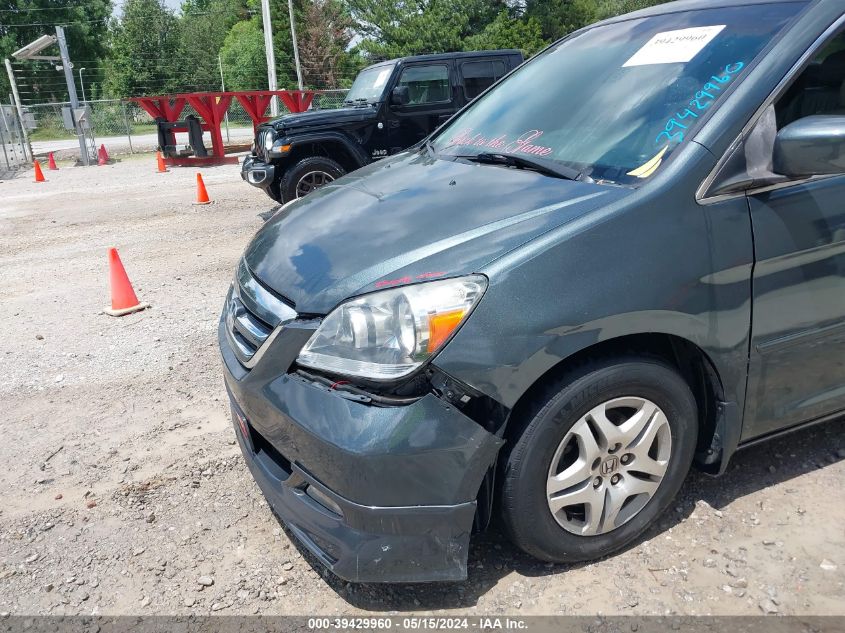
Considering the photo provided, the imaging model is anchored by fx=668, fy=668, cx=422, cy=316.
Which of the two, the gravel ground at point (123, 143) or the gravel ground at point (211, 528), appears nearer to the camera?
the gravel ground at point (211, 528)

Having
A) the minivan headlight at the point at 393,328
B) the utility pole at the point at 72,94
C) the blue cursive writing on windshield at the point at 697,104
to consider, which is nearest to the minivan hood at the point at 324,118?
the blue cursive writing on windshield at the point at 697,104

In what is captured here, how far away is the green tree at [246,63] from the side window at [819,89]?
48054 mm

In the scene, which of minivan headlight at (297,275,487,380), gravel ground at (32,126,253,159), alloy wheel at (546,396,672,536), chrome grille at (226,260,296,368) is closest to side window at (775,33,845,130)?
alloy wheel at (546,396,672,536)

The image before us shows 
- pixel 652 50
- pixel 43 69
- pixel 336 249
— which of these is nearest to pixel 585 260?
pixel 336 249

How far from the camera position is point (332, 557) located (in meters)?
2.19

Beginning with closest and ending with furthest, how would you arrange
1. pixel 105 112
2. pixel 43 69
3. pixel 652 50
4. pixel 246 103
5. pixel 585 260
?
pixel 585 260 < pixel 652 50 < pixel 246 103 < pixel 105 112 < pixel 43 69

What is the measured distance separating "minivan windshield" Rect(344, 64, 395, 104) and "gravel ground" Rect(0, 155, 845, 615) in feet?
17.7

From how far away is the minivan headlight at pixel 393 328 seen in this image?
79.3 inches

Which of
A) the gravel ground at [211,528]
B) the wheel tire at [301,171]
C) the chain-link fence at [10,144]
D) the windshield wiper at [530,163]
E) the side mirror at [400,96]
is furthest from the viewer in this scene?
the chain-link fence at [10,144]

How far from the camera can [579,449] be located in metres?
2.26

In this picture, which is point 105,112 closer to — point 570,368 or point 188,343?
point 188,343

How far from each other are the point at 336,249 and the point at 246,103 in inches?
654

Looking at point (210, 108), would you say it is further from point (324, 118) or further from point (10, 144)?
point (324, 118)

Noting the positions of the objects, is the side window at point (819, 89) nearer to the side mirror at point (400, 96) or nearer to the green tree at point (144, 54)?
the side mirror at point (400, 96)
